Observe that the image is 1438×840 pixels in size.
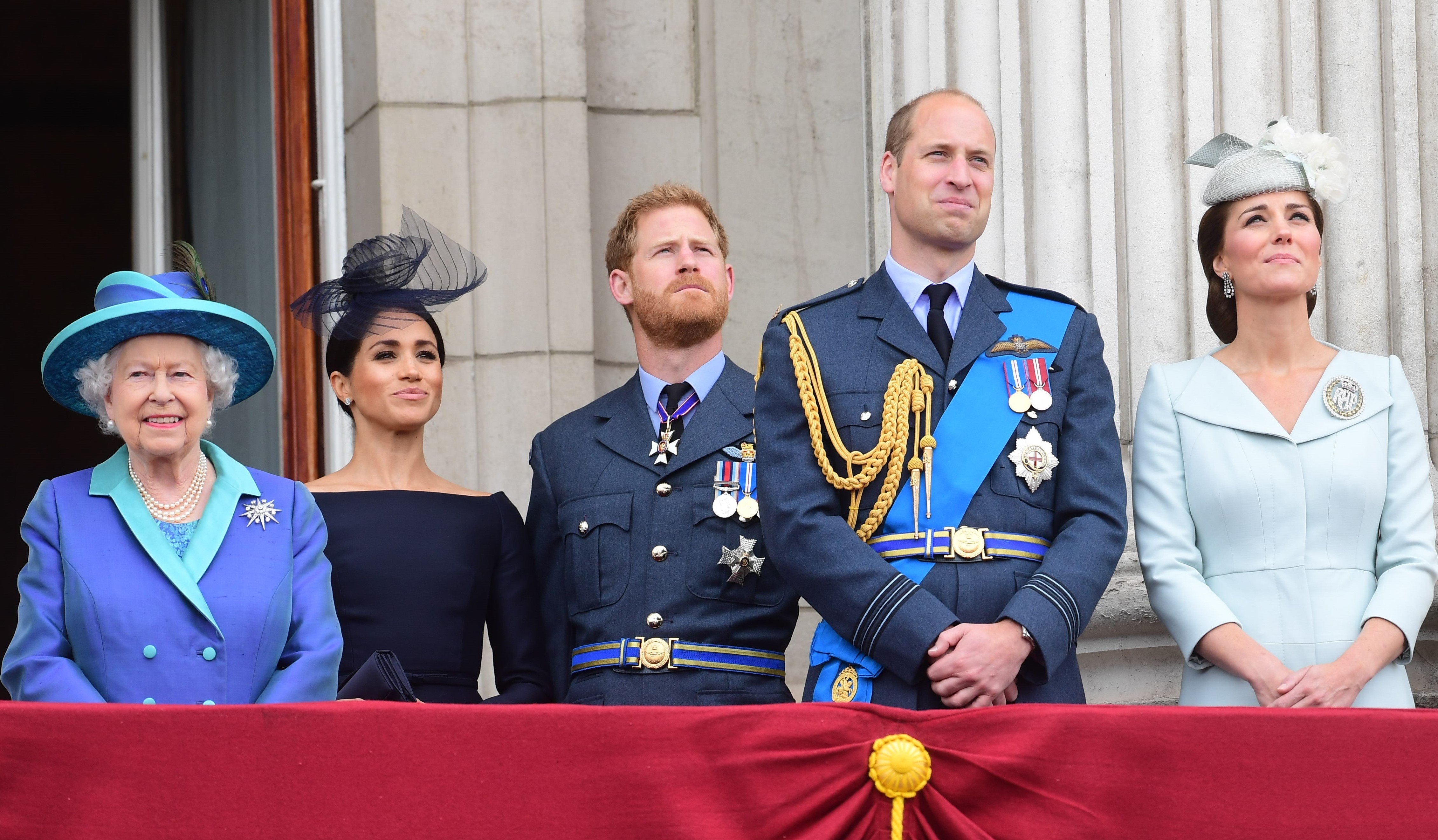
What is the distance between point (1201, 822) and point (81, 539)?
6.54ft

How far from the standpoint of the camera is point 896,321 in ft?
10.6

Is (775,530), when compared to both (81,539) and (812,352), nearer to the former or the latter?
(812,352)

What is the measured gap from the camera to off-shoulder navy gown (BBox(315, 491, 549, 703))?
3518mm

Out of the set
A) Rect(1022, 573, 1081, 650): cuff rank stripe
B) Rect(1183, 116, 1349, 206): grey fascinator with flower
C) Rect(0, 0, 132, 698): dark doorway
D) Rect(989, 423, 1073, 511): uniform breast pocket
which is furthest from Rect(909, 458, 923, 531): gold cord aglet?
Rect(0, 0, 132, 698): dark doorway

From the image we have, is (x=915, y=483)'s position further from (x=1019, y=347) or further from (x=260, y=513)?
(x=260, y=513)

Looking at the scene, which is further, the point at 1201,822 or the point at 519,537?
the point at 519,537

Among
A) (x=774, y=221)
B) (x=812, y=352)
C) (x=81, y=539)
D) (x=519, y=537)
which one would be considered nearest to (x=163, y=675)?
Result: (x=81, y=539)

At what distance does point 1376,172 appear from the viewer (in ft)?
14.6

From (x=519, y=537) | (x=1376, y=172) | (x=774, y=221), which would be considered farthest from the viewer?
(x=774, y=221)

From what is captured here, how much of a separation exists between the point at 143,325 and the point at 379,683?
2.70ft

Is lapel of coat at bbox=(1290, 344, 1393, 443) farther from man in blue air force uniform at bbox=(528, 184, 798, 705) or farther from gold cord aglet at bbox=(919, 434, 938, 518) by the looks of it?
man in blue air force uniform at bbox=(528, 184, 798, 705)

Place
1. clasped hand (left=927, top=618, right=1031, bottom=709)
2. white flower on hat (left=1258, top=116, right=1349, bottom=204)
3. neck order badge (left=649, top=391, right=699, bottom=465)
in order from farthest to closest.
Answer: neck order badge (left=649, top=391, right=699, bottom=465)
white flower on hat (left=1258, top=116, right=1349, bottom=204)
clasped hand (left=927, top=618, right=1031, bottom=709)

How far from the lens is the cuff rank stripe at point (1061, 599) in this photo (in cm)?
289

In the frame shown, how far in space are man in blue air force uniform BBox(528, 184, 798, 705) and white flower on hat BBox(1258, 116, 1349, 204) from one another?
49.5 inches
